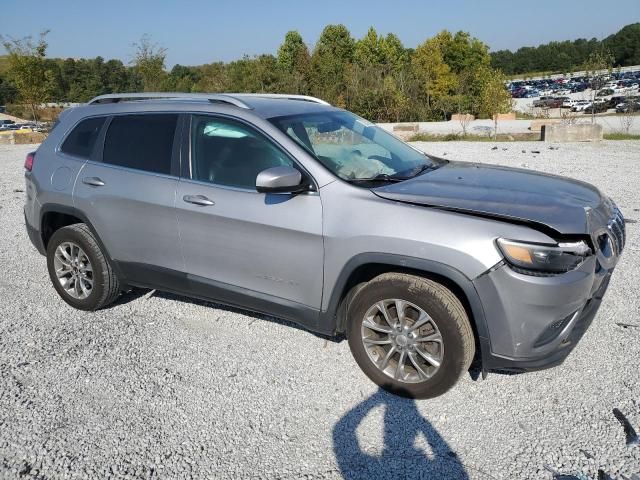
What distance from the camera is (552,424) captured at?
9.93ft

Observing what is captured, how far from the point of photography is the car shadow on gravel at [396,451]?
2.70 meters

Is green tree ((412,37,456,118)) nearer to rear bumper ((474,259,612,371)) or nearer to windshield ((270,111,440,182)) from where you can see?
windshield ((270,111,440,182))

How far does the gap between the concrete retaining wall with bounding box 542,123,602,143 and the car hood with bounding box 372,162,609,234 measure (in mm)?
14084

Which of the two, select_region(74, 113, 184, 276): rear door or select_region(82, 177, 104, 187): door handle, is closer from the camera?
select_region(74, 113, 184, 276): rear door

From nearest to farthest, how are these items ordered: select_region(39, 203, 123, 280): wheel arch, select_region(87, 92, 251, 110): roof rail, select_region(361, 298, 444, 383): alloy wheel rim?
1. select_region(361, 298, 444, 383): alloy wheel rim
2. select_region(87, 92, 251, 110): roof rail
3. select_region(39, 203, 123, 280): wheel arch

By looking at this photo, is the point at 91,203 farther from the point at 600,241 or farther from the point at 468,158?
the point at 468,158

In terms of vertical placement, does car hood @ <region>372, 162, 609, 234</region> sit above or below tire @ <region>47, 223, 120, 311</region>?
above

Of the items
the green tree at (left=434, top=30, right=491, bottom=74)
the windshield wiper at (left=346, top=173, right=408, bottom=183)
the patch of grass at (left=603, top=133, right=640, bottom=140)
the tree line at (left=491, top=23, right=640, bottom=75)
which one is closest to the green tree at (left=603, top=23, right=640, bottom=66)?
the tree line at (left=491, top=23, right=640, bottom=75)

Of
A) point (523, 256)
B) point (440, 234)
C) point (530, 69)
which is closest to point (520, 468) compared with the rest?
point (523, 256)

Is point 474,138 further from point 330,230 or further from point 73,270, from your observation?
point 330,230

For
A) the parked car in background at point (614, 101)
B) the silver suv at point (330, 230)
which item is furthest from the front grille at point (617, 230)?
the parked car in background at point (614, 101)

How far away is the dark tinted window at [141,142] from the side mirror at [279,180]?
107 cm

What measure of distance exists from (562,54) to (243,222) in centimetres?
12290

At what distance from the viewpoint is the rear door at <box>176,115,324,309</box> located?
3438 mm
